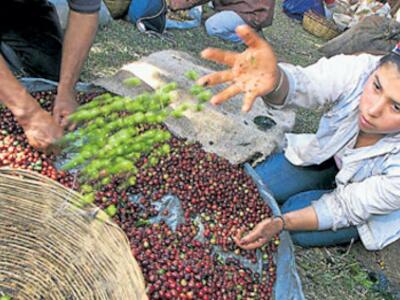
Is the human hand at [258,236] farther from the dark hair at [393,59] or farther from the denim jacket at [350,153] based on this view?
the dark hair at [393,59]

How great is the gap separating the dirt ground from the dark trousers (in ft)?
1.46

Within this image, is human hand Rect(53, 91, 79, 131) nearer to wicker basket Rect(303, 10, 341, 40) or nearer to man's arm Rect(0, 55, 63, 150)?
man's arm Rect(0, 55, 63, 150)

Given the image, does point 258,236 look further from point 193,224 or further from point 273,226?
point 193,224

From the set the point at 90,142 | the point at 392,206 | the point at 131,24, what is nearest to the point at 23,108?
the point at 90,142

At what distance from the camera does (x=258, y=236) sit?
7.00ft

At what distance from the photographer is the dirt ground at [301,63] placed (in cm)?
255

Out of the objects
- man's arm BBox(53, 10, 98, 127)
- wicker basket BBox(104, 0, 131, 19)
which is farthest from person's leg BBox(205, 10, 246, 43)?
man's arm BBox(53, 10, 98, 127)

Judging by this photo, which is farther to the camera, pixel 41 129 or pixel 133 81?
pixel 133 81

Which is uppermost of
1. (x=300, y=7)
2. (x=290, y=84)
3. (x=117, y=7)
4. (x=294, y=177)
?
(x=290, y=84)

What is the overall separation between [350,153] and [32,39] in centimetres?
184

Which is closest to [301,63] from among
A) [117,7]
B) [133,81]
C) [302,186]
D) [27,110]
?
[117,7]

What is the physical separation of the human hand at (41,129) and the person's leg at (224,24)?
3.05 m

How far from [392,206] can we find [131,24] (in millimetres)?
2908

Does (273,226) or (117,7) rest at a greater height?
(273,226)
